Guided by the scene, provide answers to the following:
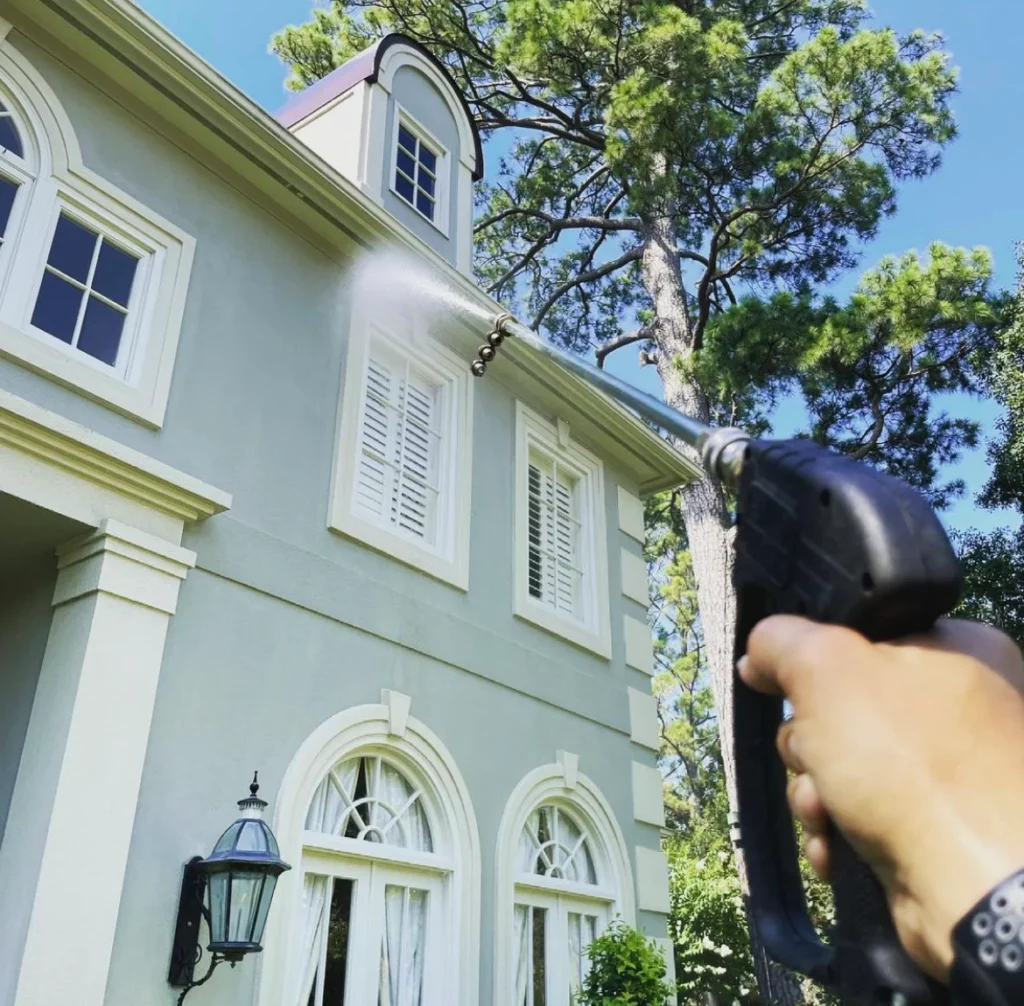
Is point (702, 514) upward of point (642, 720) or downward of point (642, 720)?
upward

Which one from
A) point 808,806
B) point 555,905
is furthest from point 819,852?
point 555,905

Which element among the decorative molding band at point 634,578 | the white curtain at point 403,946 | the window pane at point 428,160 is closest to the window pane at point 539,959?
the white curtain at point 403,946

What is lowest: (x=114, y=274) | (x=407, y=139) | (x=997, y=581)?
(x=114, y=274)

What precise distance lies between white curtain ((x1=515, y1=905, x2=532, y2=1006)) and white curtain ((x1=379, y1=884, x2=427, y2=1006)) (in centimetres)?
81

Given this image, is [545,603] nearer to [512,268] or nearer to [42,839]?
[42,839]

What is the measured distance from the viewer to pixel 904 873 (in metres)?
0.66

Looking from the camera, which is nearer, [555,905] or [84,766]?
[84,766]

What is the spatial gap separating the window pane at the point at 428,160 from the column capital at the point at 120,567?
5052 mm

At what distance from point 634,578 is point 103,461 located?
489 centimetres

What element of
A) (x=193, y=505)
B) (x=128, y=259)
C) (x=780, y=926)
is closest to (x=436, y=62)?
(x=128, y=259)

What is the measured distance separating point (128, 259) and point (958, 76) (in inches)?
379

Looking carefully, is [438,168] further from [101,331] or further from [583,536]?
[101,331]

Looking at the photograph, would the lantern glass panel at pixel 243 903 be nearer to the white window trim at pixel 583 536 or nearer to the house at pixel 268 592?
the house at pixel 268 592

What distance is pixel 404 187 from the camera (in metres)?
7.74
